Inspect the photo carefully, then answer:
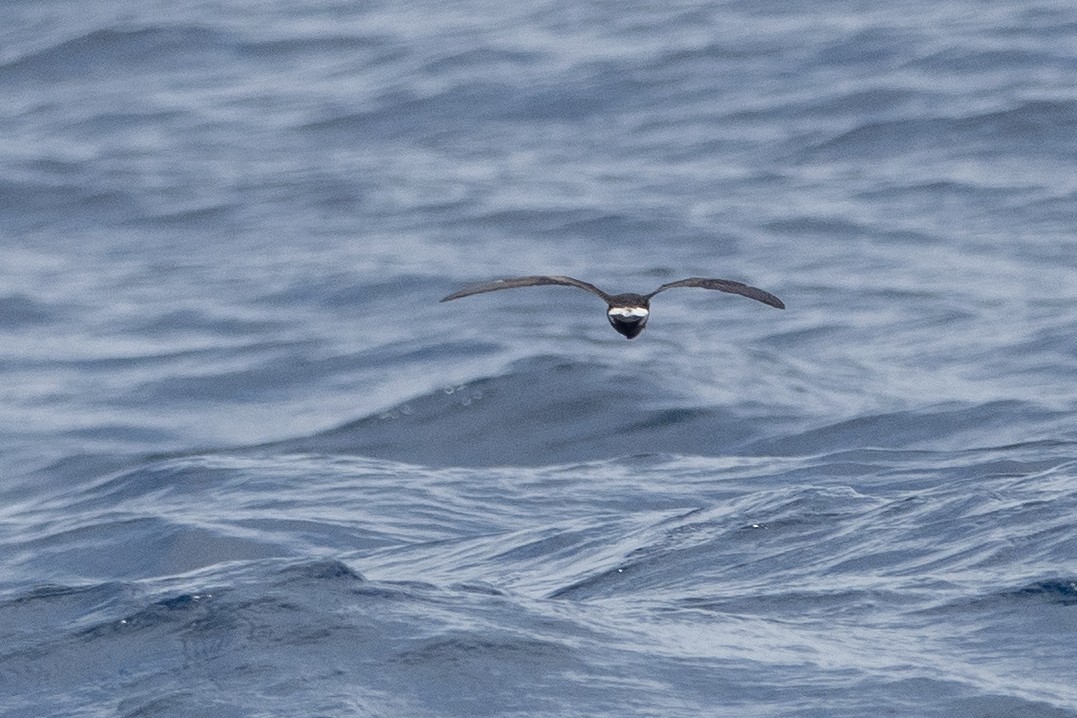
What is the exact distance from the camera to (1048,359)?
14.2 meters

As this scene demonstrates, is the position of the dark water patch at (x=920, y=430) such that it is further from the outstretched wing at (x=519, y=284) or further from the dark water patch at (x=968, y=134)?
the outstretched wing at (x=519, y=284)

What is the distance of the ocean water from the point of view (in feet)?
29.1

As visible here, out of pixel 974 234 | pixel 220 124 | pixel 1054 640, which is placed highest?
pixel 220 124

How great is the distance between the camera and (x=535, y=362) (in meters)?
15.0

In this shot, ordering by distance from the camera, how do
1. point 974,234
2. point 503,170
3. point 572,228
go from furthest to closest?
point 503,170, point 572,228, point 974,234

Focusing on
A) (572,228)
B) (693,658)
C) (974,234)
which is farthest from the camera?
(572,228)

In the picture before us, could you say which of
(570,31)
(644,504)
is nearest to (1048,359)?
(644,504)

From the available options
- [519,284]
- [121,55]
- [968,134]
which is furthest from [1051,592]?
[121,55]

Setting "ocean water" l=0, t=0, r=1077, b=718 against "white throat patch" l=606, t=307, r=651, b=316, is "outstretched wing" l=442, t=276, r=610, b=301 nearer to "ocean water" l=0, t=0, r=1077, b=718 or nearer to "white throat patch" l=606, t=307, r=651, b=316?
"white throat patch" l=606, t=307, r=651, b=316

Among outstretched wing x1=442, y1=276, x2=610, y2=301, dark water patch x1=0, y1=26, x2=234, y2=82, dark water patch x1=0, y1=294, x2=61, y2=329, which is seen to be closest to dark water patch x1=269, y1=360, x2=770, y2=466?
dark water patch x1=0, y1=294, x2=61, y2=329

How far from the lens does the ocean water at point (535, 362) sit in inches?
349

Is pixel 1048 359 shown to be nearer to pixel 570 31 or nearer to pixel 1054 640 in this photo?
pixel 1054 640

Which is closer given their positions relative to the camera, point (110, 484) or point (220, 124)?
point (110, 484)

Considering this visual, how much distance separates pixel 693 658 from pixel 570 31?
1515 centimetres
